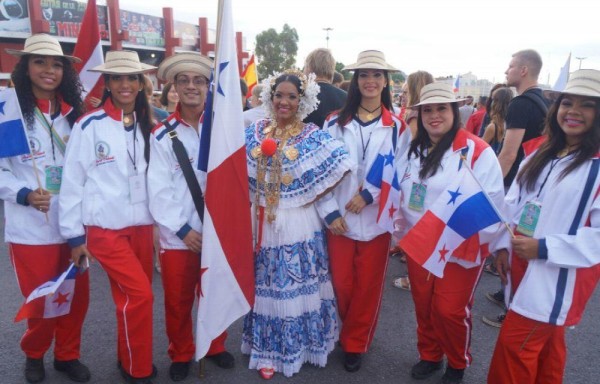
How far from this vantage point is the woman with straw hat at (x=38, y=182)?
282cm

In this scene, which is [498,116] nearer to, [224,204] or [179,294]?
[224,204]

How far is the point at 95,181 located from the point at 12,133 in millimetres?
Answer: 592

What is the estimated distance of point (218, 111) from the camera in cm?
273

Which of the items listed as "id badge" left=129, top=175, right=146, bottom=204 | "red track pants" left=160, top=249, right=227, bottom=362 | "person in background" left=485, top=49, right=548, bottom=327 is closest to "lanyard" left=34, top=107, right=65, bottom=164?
"id badge" left=129, top=175, right=146, bottom=204

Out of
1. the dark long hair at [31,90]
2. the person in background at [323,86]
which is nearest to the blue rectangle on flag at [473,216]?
the person in background at [323,86]

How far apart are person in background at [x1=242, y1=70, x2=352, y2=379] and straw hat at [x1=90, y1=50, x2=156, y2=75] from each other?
87cm

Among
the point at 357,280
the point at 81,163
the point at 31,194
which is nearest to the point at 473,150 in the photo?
the point at 357,280

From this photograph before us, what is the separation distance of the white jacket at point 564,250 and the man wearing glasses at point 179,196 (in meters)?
2.00

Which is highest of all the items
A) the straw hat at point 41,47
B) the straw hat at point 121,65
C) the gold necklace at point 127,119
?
the straw hat at point 41,47

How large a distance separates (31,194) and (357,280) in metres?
2.24

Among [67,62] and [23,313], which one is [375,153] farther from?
[23,313]

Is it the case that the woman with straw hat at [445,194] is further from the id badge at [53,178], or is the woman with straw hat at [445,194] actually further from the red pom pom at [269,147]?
the id badge at [53,178]

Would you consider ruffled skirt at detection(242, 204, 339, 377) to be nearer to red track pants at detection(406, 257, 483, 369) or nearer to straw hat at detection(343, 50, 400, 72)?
red track pants at detection(406, 257, 483, 369)

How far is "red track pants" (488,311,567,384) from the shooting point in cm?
236
